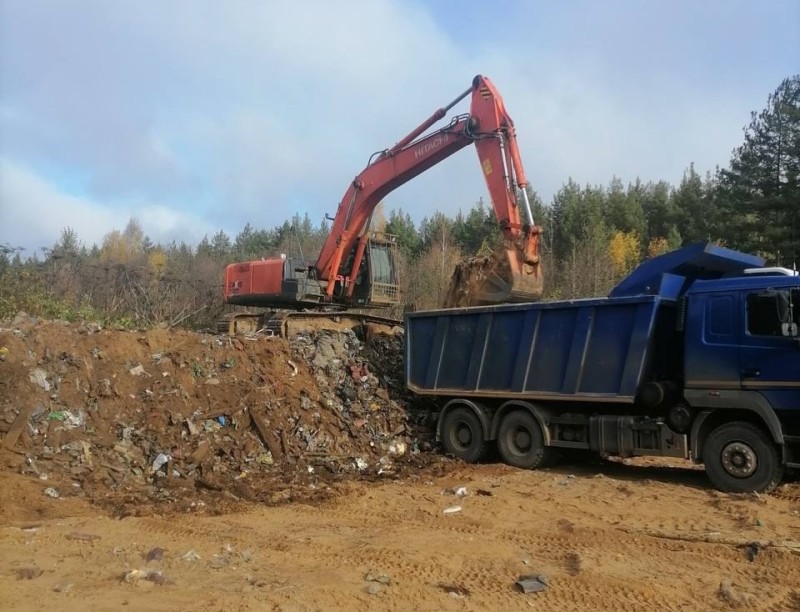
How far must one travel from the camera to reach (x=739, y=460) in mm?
7941

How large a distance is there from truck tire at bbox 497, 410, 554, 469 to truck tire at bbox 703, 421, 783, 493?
2.27 metres

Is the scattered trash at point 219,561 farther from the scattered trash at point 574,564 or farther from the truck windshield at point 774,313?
the truck windshield at point 774,313

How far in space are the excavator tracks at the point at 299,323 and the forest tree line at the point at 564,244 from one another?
102cm

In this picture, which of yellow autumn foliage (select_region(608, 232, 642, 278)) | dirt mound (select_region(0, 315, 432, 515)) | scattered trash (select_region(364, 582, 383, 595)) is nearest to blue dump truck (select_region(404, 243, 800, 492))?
dirt mound (select_region(0, 315, 432, 515))

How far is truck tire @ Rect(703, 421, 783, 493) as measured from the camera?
25.3ft

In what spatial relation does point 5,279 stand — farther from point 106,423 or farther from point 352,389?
point 352,389

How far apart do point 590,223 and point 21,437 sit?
39.0 metres

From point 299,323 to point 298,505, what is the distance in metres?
6.59

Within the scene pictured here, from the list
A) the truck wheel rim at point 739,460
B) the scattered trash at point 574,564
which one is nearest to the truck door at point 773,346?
the truck wheel rim at point 739,460

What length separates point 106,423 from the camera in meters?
9.38

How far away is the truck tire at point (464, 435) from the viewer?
1059cm

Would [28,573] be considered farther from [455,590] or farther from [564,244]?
[564,244]

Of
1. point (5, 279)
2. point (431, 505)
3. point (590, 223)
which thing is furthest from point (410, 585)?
point (590, 223)

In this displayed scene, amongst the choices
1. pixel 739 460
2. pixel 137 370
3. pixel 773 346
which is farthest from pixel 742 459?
pixel 137 370
